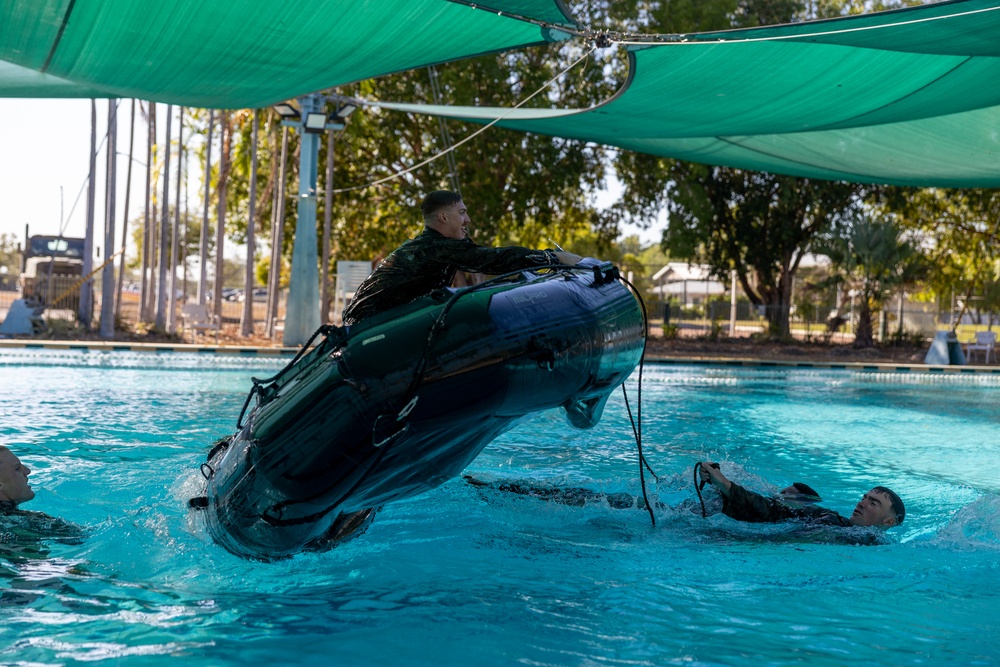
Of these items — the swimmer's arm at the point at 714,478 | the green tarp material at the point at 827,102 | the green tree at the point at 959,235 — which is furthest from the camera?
the green tree at the point at 959,235

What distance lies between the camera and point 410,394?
12.4 feet

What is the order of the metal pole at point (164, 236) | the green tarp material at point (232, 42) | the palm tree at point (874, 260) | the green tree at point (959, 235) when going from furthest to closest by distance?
the green tree at point (959, 235)
the palm tree at point (874, 260)
the metal pole at point (164, 236)
the green tarp material at point (232, 42)

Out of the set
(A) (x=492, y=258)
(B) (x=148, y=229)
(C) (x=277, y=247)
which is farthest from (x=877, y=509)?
(B) (x=148, y=229)

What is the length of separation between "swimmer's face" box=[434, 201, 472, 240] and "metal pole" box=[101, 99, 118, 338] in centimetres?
1237

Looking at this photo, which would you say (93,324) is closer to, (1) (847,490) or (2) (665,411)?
(2) (665,411)

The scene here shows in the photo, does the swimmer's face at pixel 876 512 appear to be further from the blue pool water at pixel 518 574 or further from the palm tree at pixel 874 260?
the palm tree at pixel 874 260

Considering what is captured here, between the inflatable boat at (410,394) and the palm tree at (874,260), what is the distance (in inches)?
724

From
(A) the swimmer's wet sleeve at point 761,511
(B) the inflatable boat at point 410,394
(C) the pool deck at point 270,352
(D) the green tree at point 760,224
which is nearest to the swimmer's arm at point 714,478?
(A) the swimmer's wet sleeve at point 761,511

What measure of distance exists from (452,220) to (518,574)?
67.7 inches

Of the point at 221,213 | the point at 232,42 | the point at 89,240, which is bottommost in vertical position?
the point at 89,240

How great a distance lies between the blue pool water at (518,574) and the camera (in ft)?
12.1

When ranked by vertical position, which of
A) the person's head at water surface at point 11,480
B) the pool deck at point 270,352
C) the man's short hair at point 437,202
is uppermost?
the man's short hair at point 437,202

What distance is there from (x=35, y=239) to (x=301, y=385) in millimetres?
26317

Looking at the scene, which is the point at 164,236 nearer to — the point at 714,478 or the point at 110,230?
the point at 110,230
